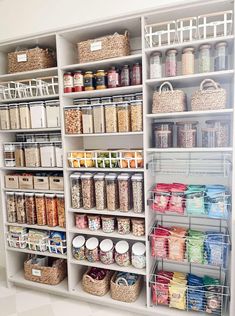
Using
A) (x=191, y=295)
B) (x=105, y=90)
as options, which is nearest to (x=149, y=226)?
(x=191, y=295)

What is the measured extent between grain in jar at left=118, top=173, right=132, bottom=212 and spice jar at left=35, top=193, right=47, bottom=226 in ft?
2.44

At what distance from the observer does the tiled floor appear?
2.05 meters

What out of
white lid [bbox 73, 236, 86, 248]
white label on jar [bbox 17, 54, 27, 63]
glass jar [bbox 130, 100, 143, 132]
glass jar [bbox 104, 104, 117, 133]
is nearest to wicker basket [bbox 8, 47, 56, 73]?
white label on jar [bbox 17, 54, 27, 63]

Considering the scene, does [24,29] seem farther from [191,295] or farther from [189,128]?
[191,295]

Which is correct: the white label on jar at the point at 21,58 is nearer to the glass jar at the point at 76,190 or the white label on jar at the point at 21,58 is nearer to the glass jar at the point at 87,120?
the glass jar at the point at 87,120

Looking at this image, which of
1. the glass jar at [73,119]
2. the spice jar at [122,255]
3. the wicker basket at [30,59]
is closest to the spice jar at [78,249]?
the spice jar at [122,255]

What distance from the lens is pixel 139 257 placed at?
6.45ft

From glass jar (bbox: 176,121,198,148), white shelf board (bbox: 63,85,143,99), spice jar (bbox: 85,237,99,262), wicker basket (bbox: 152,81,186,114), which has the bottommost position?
spice jar (bbox: 85,237,99,262)

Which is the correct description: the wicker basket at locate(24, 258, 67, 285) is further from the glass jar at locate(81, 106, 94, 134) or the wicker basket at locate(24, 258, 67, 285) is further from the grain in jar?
the glass jar at locate(81, 106, 94, 134)

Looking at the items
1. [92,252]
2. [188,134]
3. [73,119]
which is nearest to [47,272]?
[92,252]

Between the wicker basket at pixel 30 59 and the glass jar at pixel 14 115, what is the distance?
32cm

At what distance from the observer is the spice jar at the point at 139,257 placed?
1.96 m

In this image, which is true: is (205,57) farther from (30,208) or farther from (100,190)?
(30,208)

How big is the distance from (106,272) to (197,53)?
1.98 meters
